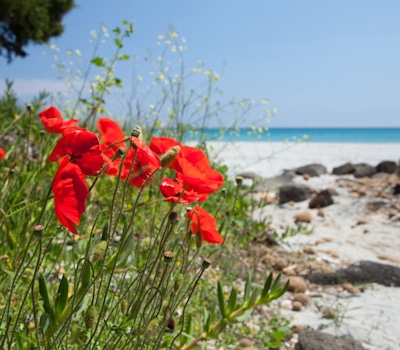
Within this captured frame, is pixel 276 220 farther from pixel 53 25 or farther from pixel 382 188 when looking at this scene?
pixel 53 25

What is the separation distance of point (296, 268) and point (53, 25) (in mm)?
13453

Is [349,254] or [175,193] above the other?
[175,193]

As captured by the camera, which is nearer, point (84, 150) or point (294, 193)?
point (84, 150)

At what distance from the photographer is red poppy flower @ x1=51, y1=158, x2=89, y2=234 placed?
87 centimetres

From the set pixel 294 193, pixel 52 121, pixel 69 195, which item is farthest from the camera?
pixel 294 193

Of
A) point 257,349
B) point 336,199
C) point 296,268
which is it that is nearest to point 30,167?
point 257,349

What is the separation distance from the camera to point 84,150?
96 centimetres

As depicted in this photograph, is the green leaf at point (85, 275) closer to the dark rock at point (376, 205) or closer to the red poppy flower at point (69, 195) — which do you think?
the red poppy flower at point (69, 195)

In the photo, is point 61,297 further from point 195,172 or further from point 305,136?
point 305,136

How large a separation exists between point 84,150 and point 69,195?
0.11 meters

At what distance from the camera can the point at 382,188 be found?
7934mm

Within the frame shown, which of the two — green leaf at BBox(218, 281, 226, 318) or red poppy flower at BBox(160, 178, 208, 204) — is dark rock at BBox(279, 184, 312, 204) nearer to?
green leaf at BBox(218, 281, 226, 318)

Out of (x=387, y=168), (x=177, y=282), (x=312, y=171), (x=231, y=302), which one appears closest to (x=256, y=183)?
(x=231, y=302)

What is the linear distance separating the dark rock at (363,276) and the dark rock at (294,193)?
3.24m
